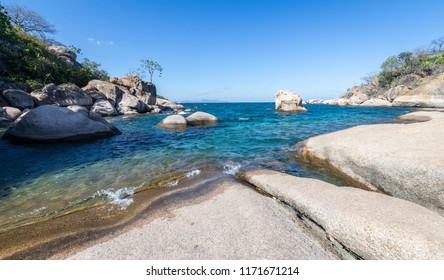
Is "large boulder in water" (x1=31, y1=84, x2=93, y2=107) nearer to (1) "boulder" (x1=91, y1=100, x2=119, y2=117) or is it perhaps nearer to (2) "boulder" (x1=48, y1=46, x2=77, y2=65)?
(1) "boulder" (x1=91, y1=100, x2=119, y2=117)

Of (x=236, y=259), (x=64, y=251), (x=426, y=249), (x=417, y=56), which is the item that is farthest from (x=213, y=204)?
(x=417, y=56)

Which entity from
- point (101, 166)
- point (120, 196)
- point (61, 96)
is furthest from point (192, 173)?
point (61, 96)

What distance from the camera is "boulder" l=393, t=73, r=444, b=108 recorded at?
36625 millimetres

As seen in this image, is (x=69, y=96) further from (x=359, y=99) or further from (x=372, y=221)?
(x=359, y=99)

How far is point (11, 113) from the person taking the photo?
1742 cm

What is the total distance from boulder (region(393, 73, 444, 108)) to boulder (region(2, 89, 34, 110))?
63.1 metres

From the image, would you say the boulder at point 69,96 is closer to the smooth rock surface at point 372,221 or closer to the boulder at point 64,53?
the boulder at point 64,53

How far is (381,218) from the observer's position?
3.14 meters

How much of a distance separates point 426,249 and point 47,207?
7309 millimetres

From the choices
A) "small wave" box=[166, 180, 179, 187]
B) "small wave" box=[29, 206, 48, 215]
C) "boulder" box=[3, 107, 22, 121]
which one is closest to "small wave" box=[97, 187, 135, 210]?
"small wave" box=[166, 180, 179, 187]

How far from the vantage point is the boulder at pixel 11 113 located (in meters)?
17.2

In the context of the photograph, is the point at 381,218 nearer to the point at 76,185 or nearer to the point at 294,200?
the point at 294,200

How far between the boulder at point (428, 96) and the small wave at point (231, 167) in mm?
49862

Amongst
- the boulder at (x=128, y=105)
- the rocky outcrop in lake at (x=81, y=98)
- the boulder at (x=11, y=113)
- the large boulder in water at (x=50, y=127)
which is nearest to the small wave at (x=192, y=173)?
the large boulder in water at (x=50, y=127)
